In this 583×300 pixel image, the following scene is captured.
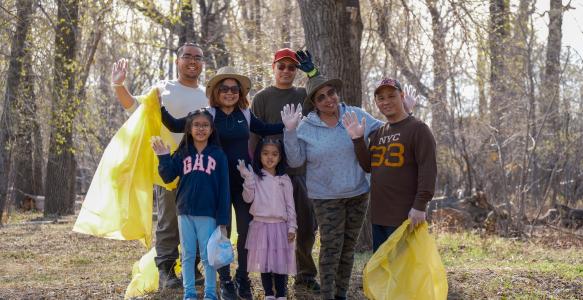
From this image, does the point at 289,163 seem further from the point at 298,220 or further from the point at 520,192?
the point at 520,192

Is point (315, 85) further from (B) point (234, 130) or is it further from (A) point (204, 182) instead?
(A) point (204, 182)

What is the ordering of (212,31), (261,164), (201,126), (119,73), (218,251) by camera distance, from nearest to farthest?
(218,251)
(201,126)
(261,164)
(119,73)
(212,31)

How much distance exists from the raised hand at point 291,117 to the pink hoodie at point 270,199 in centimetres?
41

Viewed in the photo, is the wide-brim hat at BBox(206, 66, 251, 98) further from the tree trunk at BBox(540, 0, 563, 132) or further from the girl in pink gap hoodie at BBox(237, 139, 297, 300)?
the tree trunk at BBox(540, 0, 563, 132)

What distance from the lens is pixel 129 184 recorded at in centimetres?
582

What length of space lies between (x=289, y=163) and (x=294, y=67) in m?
0.85

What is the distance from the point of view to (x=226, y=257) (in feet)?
16.6

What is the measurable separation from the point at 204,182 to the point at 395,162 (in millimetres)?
1362

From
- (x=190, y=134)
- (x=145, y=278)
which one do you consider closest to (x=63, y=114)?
(x=145, y=278)

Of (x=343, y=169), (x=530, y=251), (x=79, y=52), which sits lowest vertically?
(x=530, y=251)

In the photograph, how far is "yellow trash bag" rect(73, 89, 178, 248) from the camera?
5734mm

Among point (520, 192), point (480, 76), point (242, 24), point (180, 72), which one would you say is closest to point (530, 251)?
point (520, 192)

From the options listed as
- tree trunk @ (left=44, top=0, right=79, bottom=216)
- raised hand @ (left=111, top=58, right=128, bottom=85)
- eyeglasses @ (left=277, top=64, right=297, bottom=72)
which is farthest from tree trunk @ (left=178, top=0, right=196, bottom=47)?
eyeglasses @ (left=277, top=64, right=297, bottom=72)

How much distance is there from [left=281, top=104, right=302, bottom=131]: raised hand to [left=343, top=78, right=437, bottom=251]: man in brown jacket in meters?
0.36
